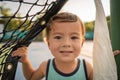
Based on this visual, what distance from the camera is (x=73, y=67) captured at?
959mm

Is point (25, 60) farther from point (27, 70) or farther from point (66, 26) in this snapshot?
point (66, 26)

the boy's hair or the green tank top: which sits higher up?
the boy's hair

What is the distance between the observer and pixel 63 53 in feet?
2.92

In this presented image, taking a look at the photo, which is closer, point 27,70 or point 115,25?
point 115,25

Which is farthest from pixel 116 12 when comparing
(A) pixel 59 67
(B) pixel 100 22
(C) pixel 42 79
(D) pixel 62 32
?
(C) pixel 42 79

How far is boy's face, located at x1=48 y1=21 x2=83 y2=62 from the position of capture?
88cm

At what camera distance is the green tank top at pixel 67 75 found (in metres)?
0.94

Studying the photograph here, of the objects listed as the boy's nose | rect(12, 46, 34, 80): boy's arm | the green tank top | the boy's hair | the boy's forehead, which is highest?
the boy's hair

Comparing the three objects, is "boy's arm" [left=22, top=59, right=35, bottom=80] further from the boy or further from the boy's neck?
the boy's neck

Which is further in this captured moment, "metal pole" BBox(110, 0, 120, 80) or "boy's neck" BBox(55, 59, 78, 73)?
"boy's neck" BBox(55, 59, 78, 73)

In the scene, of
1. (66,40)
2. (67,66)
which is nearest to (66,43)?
(66,40)

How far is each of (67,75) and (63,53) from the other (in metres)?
0.10

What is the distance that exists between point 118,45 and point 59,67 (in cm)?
24

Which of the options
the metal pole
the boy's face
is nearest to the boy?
the boy's face
